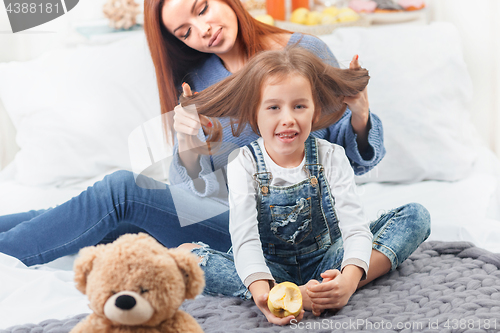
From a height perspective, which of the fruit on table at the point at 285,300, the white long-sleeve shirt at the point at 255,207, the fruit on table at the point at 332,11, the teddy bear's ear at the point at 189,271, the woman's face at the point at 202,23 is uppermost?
the woman's face at the point at 202,23

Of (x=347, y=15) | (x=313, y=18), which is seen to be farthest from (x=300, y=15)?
(x=347, y=15)

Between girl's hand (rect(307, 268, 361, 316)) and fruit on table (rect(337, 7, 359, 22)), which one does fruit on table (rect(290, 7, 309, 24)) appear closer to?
fruit on table (rect(337, 7, 359, 22))

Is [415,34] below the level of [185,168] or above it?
above

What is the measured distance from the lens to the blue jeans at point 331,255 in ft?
2.27

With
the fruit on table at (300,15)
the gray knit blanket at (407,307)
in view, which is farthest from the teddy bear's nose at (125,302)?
the fruit on table at (300,15)

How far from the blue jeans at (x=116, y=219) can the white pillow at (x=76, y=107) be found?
0.36 m

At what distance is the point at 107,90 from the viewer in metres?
1.20

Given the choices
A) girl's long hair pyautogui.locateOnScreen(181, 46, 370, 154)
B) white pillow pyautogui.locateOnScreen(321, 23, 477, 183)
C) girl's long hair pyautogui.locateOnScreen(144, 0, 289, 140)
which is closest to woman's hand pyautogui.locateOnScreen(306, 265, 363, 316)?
girl's long hair pyautogui.locateOnScreen(181, 46, 370, 154)

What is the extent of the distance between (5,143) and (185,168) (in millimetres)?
774

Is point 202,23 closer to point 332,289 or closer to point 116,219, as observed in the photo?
point 116,219

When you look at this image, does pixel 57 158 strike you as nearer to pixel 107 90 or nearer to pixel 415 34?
pixel 107 90

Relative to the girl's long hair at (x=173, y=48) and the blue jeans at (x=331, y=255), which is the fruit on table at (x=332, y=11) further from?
the blue jeans at (x=331, y=255)

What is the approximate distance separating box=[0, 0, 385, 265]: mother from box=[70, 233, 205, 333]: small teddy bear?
346 millimetres

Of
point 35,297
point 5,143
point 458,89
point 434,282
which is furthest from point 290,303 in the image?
point 5,143
